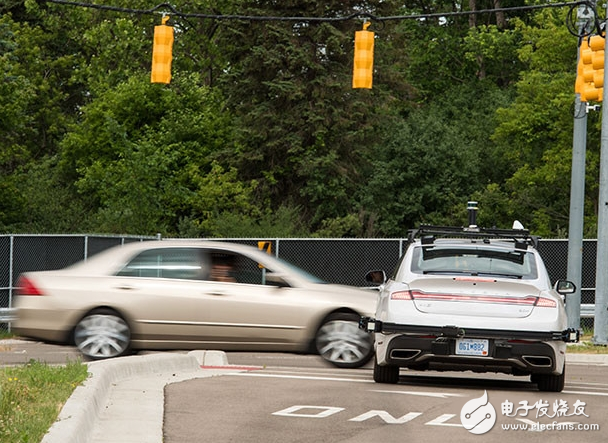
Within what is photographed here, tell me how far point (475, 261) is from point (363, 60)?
10123 millimetres

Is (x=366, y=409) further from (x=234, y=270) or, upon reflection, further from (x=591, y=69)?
(x=591, y=69)

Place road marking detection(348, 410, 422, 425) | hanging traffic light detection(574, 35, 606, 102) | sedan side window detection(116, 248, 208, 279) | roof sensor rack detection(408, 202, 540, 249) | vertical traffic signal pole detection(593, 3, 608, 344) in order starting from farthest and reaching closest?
vertical traffic signal pole detection(593, 3, 608, 344)
hanging traffic light detection(574, 35, 606, 102)
sedan side window detection(116, 248, 208, 279)
roof sensor rack detection(408, 202, 540, 249)
road marking detection(348, 410, 422, 425)

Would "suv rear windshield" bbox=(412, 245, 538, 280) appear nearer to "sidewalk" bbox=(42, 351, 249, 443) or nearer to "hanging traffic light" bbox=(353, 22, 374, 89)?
"sidewalk" bbox=(42, 351, 249, 443)

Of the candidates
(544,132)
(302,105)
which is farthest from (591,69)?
(544,132)

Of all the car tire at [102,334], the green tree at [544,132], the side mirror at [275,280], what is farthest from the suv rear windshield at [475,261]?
the green tree at [544,132]

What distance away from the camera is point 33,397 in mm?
9680

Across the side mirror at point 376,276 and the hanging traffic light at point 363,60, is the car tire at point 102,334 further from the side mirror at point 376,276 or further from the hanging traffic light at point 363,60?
the hanging traffic light at point 363,60

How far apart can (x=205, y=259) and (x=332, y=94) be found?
1341 inches

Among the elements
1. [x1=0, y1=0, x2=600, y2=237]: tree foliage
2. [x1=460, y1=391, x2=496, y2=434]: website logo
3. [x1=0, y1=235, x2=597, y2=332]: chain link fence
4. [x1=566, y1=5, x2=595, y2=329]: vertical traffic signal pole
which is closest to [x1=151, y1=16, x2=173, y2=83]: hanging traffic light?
[x1=0, y1=235, x2=597, y2=332]: chain link fence

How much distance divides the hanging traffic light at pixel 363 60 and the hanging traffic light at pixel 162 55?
3.28 metres

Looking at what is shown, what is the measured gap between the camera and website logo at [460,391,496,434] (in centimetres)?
999

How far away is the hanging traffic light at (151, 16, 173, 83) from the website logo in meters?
12.0

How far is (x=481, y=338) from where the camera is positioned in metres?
12.4

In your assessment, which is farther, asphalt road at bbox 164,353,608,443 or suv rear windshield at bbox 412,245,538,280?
suv rear windshield at bbox 412,245,538,280
